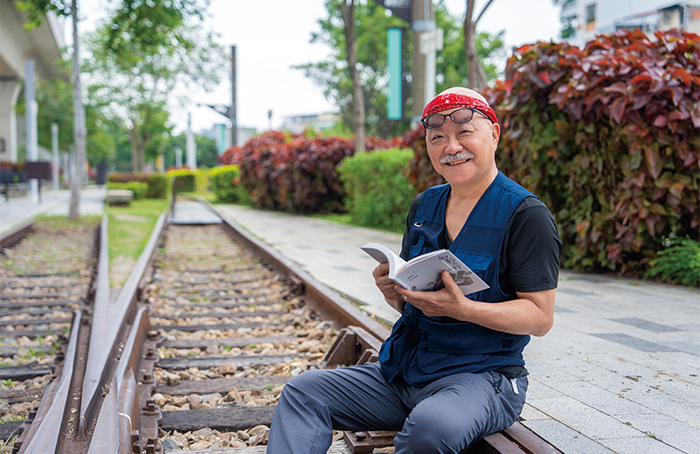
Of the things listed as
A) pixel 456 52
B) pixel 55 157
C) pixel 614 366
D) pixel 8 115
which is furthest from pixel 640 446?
pixel 8 115

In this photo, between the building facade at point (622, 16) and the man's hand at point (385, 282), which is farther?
the building facade at point (622, 16)

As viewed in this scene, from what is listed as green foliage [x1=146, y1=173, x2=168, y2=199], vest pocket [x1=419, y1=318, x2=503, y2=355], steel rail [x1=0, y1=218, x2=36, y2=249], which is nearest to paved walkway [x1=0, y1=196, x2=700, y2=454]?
vest pocket [x1=419, y1=318, x2=503, y2=355]

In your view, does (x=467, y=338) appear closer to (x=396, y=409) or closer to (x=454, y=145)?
(x=396, y=409)

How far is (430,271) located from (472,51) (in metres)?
9.10

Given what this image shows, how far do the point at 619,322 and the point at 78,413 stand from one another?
3462 mm

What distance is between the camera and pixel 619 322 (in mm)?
4129

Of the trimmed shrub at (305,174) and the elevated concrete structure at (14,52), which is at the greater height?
the elevated concrete structure at (14,52)

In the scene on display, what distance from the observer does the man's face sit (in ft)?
6.89

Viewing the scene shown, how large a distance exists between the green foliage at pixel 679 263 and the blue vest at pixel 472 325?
13.2 ft

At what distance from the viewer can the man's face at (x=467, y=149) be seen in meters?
2.10

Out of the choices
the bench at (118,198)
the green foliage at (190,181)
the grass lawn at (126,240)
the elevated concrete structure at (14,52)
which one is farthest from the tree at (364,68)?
the grass lawn at (126,240)

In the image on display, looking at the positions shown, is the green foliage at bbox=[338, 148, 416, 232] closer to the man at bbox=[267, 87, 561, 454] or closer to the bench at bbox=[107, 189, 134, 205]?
the man at bbox=[267, 87, 561, 454]

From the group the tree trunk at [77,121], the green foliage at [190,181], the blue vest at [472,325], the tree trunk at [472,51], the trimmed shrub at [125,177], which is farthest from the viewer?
the green foliage at [190,181]

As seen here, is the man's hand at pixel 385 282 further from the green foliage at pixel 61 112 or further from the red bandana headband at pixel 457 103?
the green foliage at pixel 61 112
